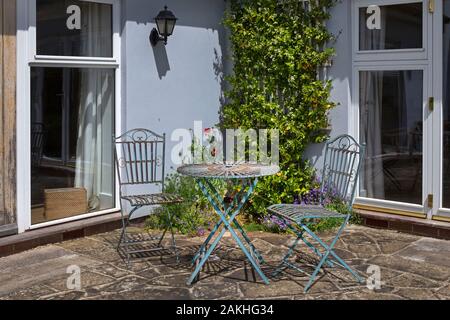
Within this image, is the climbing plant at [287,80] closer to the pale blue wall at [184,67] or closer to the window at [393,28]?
the pale blue wall at [184,67]

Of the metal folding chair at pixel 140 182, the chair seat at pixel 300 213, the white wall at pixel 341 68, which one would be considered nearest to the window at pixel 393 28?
the white wall at pixel 341 68

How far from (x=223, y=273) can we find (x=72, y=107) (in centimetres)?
241

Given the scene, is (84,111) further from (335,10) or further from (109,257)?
(335,10)

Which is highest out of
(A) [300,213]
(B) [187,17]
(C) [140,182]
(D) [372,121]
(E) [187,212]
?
(B) [187,17]

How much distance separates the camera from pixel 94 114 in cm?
611

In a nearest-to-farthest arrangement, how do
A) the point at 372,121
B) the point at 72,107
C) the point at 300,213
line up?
the point at 300,213, the point at 72,107, the point at 372,121

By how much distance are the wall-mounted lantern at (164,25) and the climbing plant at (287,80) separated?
88cm

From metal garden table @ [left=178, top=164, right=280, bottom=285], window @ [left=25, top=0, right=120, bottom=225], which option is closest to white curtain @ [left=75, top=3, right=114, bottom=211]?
window @ [left=25, top=0, right=120, bottom=225]

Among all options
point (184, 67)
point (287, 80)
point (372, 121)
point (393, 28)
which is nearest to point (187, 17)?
point (184, 67)

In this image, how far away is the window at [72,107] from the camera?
18.0 ft

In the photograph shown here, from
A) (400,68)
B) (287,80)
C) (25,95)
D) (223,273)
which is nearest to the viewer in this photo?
(223,273)

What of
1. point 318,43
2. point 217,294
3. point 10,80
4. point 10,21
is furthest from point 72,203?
point 318,43

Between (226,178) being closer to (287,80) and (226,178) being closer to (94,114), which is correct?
(94,114)

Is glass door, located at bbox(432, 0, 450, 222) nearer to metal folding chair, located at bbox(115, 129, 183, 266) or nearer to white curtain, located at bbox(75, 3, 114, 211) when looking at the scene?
metal folding chair, located at bbox(115, 129, 183, 266)
